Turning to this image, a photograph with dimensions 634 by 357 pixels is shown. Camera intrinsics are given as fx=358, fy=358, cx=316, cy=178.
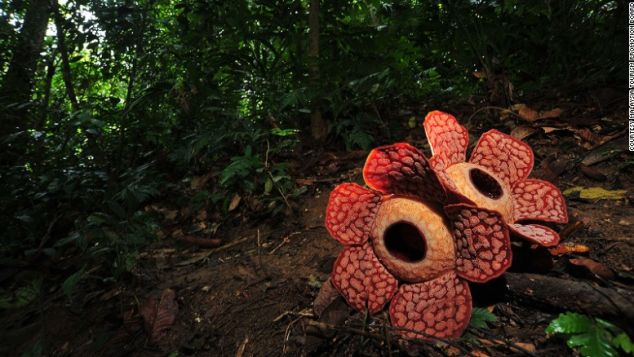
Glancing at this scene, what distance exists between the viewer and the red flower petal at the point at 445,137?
1.36 metres

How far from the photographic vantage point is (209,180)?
3.43 metres

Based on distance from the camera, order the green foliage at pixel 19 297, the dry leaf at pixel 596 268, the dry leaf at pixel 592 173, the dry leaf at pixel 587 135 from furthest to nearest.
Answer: the green foliage at pixel 19 297
the dry leaf at pixel 587 135
the dry leaf at pixel 592 173
the dry leaf at pixel 596 268

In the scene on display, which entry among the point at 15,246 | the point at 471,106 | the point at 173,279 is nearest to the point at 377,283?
the point at 173,279

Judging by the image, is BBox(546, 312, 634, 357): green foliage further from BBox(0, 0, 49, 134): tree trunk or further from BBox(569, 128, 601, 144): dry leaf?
BBox(0, 0, 49, 134): tree trunk

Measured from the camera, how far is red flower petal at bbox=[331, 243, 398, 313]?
4.33 feet

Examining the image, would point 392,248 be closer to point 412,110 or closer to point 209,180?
point 209,180

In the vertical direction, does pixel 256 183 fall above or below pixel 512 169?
below

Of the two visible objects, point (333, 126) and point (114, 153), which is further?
point (114, 153)

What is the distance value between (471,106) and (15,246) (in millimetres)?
4203

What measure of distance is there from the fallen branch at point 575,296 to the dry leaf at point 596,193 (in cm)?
87

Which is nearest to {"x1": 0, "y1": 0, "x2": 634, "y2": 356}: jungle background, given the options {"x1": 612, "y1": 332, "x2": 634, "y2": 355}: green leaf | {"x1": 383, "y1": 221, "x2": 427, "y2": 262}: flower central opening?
{"x1": 612, "y1": 332, "x2": 634, "y2": 355}: green leaf

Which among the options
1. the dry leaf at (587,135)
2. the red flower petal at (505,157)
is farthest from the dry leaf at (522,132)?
the red flower petal at (505,157)

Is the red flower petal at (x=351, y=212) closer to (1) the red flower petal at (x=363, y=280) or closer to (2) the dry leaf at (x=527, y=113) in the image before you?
(1) the red flower petal at (x=363, y=280)

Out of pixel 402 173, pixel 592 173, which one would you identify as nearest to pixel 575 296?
pixel 402 173
